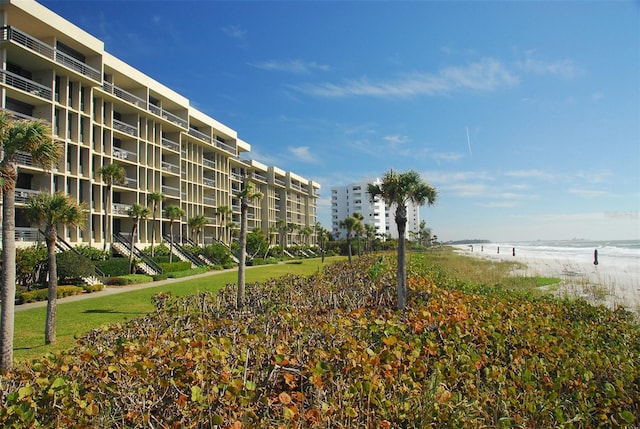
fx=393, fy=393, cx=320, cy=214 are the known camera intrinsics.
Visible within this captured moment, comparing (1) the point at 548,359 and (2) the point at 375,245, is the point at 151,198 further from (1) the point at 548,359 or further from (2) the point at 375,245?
(2) the point at 375,245

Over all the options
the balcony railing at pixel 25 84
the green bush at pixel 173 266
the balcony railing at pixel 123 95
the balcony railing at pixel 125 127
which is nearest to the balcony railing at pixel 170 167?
the balcony railing at pixel 125 127

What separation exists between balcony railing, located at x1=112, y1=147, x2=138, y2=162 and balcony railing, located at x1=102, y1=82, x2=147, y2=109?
4.51 m

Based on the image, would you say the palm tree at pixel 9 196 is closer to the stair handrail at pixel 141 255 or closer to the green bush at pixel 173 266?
the stair handrail at pixel 141 255

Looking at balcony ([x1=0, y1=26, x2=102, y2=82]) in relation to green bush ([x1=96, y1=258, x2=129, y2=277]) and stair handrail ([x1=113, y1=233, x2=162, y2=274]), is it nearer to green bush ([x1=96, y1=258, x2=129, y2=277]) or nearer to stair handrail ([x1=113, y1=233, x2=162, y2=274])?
stair handrail ([x1=113, y1=233, x2=162, y2=274])

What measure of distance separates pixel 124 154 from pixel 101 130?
12.0ft

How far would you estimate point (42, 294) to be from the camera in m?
19.2

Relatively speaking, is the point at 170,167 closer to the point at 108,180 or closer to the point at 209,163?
the point at 209,163

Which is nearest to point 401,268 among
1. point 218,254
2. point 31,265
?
point 31,265

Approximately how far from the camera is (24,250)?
2167cm

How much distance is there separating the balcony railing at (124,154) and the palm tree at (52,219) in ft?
78.1

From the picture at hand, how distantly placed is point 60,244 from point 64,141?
7186 mm

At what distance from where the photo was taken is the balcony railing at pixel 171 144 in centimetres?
4122

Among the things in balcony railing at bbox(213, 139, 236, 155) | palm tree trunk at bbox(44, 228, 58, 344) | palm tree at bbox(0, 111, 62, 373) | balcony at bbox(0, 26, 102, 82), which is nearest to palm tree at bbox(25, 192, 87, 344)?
palm tree trunk at bbox(44, 228, 58, 344)

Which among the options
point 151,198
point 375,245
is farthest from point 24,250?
point 375,245
